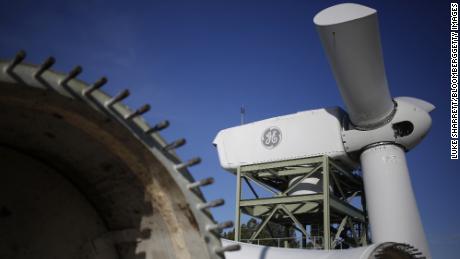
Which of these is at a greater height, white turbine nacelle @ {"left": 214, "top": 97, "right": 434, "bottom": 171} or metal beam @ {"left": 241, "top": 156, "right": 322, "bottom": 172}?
white turbine nacelle @ {"left": 214, "top": 97, "right": 434, "bottom": 171}

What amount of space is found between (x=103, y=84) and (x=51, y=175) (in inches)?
47.8

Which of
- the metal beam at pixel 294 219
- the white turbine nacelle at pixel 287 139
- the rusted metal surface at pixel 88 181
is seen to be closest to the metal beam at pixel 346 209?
the metal beam at pixel 294 219

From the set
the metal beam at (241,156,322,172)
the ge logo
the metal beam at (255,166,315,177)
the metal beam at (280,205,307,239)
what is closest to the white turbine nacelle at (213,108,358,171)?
the ge logo

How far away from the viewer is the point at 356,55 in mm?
11742

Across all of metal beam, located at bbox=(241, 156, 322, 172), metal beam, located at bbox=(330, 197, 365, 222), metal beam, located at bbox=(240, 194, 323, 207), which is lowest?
metal beam, located at bbox=(330, 197, 365, 222)

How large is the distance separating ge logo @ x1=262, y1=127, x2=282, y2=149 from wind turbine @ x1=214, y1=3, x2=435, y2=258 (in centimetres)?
6

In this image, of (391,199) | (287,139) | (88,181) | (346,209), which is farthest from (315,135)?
(88,181)

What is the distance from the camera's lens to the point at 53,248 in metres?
3.03

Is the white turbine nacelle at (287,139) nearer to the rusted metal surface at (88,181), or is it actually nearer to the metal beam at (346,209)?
the metal beam at (346,209)

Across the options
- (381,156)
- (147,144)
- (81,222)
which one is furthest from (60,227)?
(381,156)

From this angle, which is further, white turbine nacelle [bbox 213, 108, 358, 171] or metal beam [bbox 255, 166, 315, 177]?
metal beam [bbox 255, 166, 315, 177]

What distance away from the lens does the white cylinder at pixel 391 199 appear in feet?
41.1

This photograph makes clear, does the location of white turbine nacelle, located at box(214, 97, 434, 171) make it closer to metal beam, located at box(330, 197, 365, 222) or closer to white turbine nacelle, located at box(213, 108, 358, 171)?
white turbine nacelle, located at box(213, 108, 358, 171)

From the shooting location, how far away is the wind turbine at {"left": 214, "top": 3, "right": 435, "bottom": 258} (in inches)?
456
